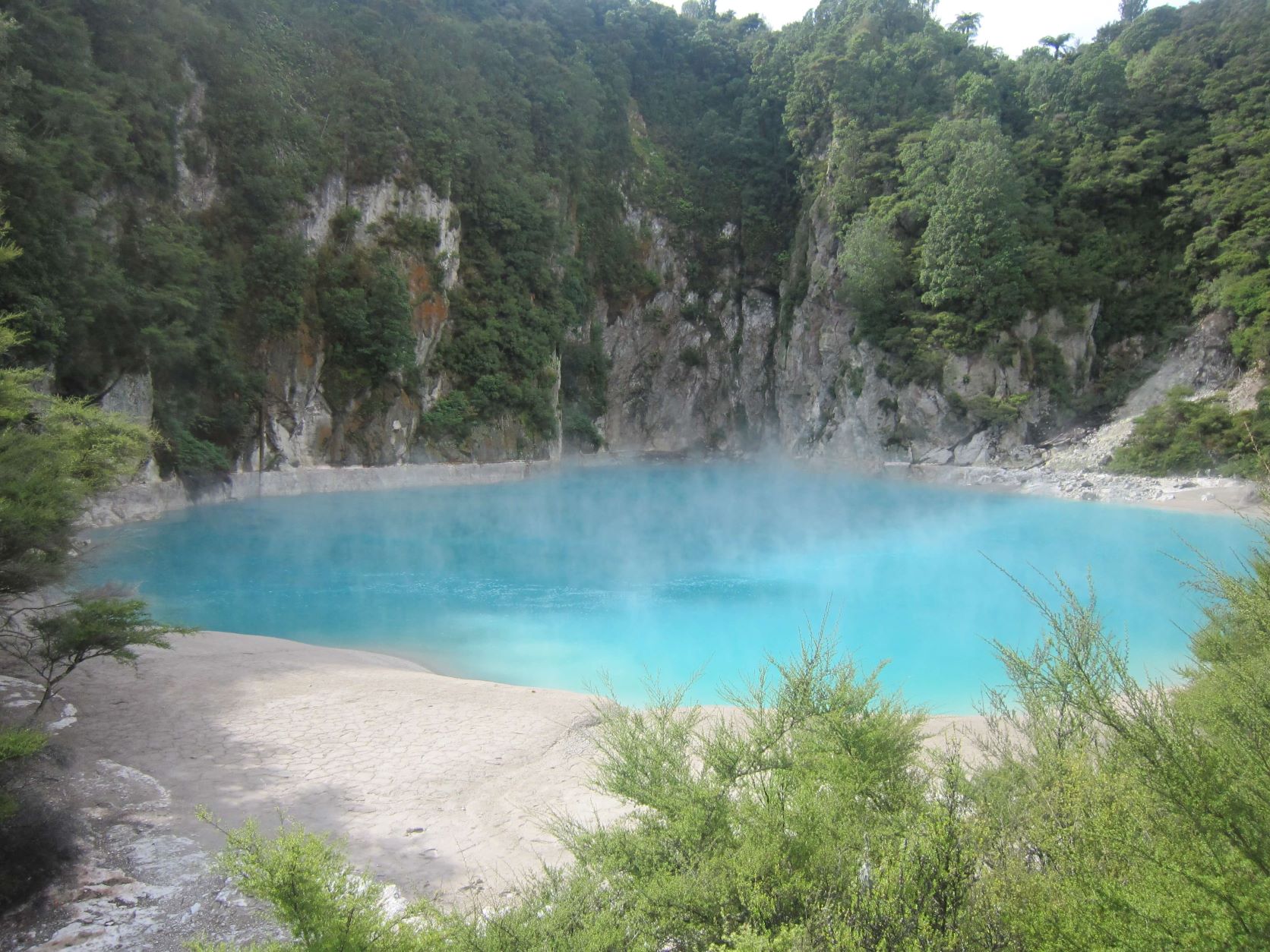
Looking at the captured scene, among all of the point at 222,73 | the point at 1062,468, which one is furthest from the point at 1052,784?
the point at 222,73

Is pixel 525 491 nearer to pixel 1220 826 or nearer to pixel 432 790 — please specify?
pixel 432 790

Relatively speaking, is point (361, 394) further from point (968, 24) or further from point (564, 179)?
point (968, 24)

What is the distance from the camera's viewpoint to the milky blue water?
11359 mm

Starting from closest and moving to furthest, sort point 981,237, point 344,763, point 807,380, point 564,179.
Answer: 1. point 344,763
2. point 981,237
3. point 564,179
4. point 807,380

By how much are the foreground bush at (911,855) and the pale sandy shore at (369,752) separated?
113 cm

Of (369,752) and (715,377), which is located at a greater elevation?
(715,377)

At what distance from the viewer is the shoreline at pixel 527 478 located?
20438 millimetres

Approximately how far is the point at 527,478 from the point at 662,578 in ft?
63.9

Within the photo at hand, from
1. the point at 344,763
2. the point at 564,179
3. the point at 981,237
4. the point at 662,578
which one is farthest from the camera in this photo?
the point at 564,179

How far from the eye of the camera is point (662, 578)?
16.0m

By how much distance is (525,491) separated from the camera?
2964 centimetres

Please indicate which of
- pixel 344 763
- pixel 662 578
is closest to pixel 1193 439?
pixel 662 578

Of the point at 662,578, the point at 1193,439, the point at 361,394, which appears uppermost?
the point at 361,394

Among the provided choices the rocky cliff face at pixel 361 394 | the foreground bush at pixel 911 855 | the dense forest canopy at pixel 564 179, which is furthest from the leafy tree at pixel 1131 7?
the foreground bush at pixel 911 855
